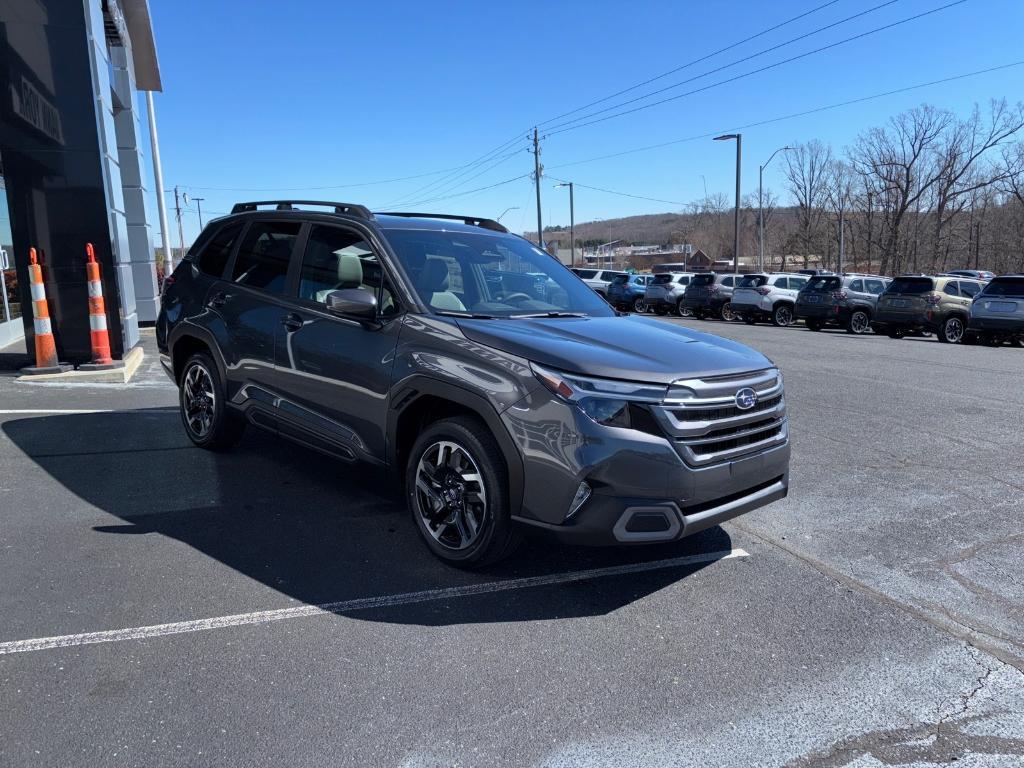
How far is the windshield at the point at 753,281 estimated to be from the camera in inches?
1004

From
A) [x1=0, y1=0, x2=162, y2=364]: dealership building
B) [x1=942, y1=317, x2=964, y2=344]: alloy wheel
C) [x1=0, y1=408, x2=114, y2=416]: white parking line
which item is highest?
[x1=0, y1=0, x2=162, y2=364]: dealership building

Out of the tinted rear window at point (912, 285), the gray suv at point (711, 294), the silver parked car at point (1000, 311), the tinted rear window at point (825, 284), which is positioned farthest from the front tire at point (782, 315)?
the silver parked car at point (1000, 311)

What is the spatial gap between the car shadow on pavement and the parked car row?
17.1 metres

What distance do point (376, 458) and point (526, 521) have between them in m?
1.18

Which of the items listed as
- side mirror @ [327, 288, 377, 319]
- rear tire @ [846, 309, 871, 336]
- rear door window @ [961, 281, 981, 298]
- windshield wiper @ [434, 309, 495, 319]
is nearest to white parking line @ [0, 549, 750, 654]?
windshield wiper @ [434, 309, 495, 319]

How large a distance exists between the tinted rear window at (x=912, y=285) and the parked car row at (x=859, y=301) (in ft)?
0.08

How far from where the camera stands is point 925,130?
54.8 metres

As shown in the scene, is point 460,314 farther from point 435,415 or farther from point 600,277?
point 600,277

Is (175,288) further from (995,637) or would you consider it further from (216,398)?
(995,637)

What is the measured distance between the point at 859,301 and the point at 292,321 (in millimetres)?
20788

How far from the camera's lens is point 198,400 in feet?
20.3

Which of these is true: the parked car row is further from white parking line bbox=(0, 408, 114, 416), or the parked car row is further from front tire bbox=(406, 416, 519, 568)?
white parking line bbox=(0, 408, 114, 416)

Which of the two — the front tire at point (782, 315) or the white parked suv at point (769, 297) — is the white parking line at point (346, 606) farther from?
the front tire at point (782, 315)

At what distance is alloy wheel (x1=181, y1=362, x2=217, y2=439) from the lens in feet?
19.6
